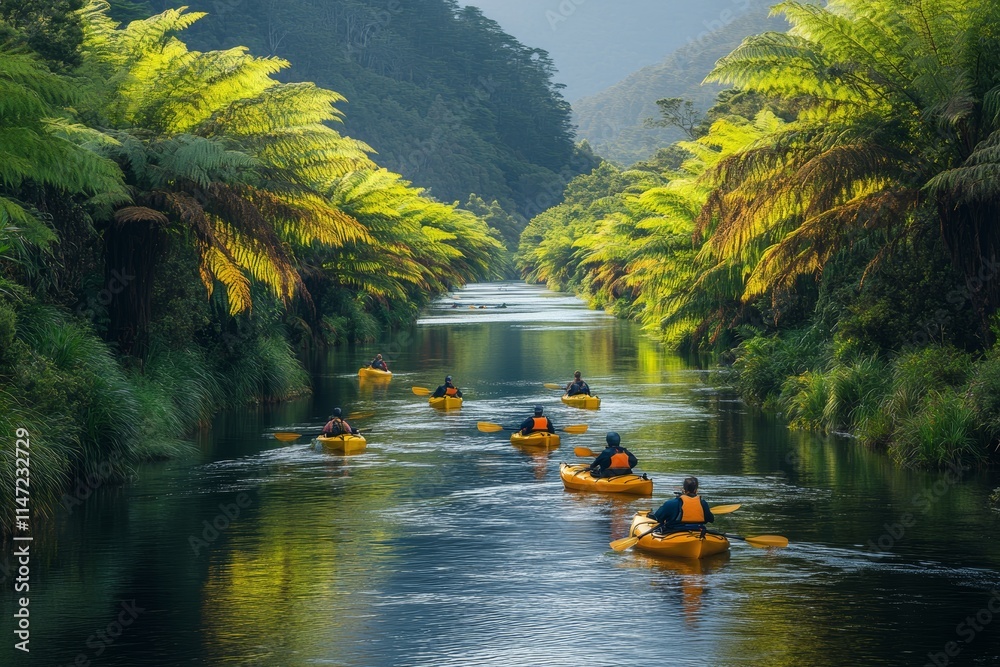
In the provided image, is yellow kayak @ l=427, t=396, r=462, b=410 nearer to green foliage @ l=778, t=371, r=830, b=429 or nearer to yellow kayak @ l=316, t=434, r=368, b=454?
yellow kayak @ l=316, t=434, r=368, b=454

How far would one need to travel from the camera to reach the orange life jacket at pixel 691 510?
15438 millimetres

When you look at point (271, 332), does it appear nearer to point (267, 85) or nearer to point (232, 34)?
point (267, 85)

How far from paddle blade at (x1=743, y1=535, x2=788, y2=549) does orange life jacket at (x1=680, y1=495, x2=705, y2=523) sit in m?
0.70

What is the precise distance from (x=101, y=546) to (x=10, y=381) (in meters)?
2.75

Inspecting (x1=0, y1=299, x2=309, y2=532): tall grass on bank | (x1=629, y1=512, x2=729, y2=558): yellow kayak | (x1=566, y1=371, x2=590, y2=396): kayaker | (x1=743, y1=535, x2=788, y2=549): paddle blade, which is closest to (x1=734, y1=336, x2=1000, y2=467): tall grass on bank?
(x1=566, y1=371, x2=590, y2=396): kayaker

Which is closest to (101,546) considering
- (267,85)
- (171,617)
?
(171,617)

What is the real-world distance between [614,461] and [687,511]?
13.2 ft

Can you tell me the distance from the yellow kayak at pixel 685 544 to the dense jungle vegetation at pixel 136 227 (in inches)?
304

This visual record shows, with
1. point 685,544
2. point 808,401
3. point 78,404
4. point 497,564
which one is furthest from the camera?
point 808,401

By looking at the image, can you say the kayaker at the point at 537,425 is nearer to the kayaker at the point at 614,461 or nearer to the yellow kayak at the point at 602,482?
the yellow kayak at the point at 602,482

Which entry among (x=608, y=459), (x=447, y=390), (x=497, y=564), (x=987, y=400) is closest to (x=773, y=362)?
(x=447, y=390)

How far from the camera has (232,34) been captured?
524 feet

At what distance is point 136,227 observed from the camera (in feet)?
77.6

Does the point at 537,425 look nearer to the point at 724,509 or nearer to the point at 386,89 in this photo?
the point at 724,509
